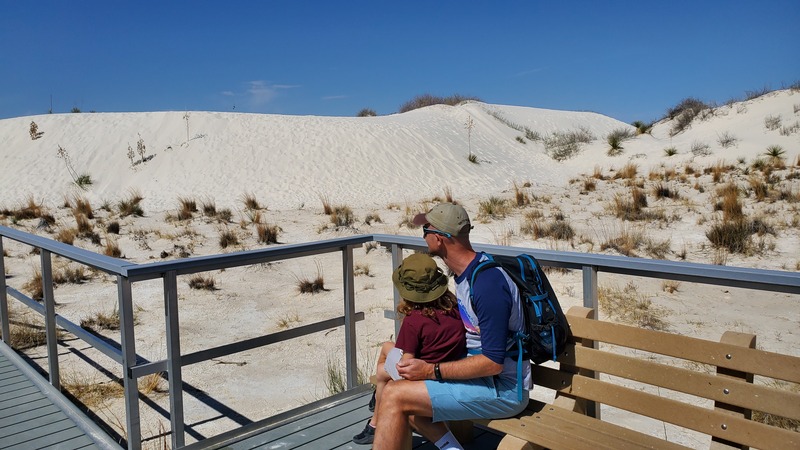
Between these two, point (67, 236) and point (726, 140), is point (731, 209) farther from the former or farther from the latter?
point (726, 140)

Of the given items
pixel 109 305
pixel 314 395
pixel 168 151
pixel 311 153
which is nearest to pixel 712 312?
pixel 314 395

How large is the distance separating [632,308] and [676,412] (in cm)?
541

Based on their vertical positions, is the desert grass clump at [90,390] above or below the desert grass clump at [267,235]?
below

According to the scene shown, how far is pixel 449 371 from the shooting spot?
2613 mm

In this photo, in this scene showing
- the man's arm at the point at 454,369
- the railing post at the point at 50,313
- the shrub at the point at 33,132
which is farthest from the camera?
the shrub at the point at 33,132

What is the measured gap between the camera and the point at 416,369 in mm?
2648

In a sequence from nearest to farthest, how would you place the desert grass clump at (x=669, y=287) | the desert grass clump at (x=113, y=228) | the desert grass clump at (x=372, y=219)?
1. the desert grass clump at (x=669, y=287)
2. the desert grass clump at (x=113, y=228)
3. the desert grass clump at (x=372, y=219)

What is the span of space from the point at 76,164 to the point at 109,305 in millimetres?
22121

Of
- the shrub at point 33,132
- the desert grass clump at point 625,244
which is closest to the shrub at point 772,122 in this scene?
the desert grass clump at point 625,244

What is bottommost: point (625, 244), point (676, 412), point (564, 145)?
point (625, 244)

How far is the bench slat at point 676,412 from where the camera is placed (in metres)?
2.16

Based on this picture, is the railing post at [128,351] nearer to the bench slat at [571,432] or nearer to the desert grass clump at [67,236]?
the bench slat at [571,432]

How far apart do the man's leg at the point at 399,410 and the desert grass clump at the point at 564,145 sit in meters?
34.5

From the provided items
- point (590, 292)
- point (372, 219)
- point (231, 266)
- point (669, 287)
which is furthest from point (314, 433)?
point (372, 219)
